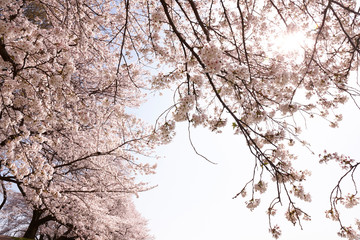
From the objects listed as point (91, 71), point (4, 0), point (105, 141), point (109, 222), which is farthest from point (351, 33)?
point (109, 222)

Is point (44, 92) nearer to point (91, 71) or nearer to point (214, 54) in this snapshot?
point (214, 54)

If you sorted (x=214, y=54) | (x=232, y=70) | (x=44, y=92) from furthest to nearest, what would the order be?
1. (x=44, y=92)
2. (x=232, y=70)
3. (x=214, y=54)

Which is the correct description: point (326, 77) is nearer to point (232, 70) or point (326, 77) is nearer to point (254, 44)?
point (232, 70)

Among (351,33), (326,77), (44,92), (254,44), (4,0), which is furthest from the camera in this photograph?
(254,44)

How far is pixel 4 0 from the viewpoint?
8.44 ft

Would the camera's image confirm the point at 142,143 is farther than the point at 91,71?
No

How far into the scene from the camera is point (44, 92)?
3.88 meters

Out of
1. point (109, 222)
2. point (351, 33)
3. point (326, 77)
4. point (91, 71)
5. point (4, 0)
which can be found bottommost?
point (109, 222)

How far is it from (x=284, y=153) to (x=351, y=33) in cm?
237

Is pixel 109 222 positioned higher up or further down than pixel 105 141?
further down

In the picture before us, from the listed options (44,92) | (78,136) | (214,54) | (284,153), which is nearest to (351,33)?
(284,153)

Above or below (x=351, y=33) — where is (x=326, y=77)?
below

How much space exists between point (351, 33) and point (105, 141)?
6109mm

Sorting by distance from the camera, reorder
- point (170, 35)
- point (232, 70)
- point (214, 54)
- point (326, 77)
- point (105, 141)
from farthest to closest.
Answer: point (105, 141)
point (170, 35)
point (326, 77)
point (232, 70)
point (214, 54)
